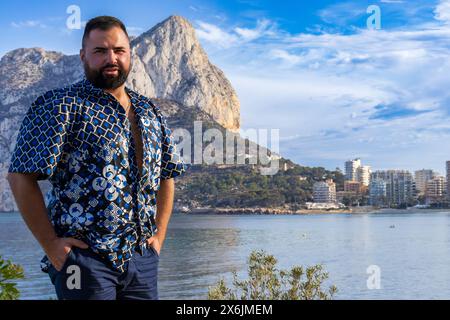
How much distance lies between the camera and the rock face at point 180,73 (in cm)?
15212

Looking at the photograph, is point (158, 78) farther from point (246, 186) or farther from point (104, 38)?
point (104, 38)

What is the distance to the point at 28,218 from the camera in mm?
2182

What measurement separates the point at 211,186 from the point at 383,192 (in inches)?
1612

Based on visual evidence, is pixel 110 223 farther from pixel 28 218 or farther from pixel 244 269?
pixel 244 269

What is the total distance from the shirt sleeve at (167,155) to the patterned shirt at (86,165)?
27 centimetres

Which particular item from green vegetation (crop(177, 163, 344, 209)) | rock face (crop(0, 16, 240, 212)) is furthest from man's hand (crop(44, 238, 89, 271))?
rock face (crop(0, 16, 240, 212))

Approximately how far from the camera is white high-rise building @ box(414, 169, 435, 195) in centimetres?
14462

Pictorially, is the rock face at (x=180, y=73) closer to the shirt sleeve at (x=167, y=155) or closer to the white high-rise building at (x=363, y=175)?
Answer: the white high-rise building at (x=363, y=175)

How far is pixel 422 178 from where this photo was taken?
149 m

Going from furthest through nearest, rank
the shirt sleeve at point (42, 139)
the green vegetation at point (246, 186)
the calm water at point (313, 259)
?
the green vegetation at point (246, 186)
the calm water at point (313, 259)
the shirt sleeve at point (42, 139)

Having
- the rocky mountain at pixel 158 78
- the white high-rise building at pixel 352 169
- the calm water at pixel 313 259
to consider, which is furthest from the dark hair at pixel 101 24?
the white high-rise building at pixel 352 169

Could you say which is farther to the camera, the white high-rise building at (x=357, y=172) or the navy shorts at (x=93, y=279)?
the white high-rise building at (x=357, y=172)

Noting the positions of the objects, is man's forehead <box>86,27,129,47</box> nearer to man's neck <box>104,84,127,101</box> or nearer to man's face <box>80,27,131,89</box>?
man's face <box>80,27,131,89</box>

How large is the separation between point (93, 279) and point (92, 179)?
34 centimetres
